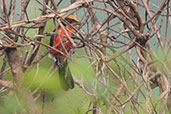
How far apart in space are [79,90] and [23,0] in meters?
1.39

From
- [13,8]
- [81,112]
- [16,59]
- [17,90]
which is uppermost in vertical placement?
[13,8]

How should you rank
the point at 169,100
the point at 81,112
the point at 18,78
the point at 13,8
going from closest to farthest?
the point at 169,100, the point at 13,8, the point at 18,78, the point at 81,112

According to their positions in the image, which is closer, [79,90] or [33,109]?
[33,109]

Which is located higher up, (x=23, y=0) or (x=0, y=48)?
(x=23, y=0)

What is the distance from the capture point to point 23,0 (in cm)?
249

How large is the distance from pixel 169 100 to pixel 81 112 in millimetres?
1078

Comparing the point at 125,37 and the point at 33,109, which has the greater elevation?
the point at 125,37

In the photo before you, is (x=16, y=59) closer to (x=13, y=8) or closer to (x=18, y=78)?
(x=18, y=78)

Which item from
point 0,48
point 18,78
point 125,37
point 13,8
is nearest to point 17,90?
point 18,78

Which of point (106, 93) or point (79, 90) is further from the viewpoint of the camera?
point (79, 90)

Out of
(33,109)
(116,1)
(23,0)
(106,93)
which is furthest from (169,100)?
(23,0)

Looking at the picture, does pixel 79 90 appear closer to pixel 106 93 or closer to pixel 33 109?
pixel 33 109

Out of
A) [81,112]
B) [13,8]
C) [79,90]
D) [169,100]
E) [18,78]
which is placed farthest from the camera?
[79,90]

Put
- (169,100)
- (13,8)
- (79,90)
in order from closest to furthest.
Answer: (169,100) → (13,8) → (79,90)
